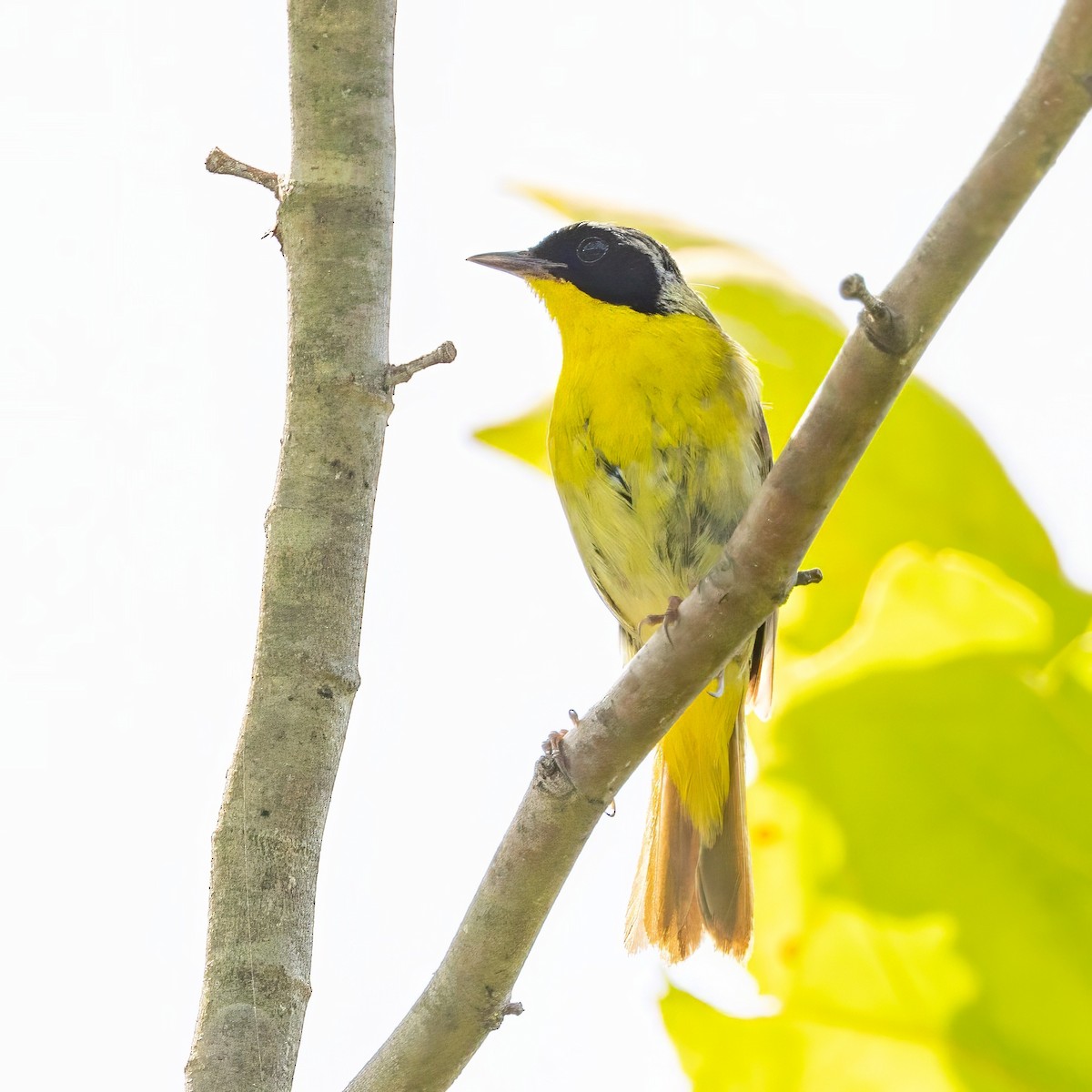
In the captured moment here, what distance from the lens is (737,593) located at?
1.58 m

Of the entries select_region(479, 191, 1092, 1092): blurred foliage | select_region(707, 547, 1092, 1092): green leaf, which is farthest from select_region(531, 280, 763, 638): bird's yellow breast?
select_region(707, 547, 1092, 1092): green leaf

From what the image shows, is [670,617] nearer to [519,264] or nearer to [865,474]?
[865,474]

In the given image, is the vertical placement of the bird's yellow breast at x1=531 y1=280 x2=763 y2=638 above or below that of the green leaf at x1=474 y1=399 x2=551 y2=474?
above

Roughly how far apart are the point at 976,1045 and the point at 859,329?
27.1 inches

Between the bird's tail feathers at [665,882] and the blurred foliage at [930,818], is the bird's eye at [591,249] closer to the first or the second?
the bird's tail feathers at [665,882]

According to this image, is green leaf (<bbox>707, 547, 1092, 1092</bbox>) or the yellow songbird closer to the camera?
green leaf (<bbox>707, 547, 1092, 1092</bbox>)

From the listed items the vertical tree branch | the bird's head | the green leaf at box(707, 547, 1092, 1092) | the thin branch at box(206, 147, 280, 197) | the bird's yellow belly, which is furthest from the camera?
the bird's head

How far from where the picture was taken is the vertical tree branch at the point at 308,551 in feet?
5.99

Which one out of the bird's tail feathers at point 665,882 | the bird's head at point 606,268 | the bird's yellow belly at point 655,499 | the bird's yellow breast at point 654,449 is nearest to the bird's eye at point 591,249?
the bird's head at point 606,268

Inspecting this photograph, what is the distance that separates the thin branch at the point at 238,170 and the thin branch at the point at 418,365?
385 millimetres

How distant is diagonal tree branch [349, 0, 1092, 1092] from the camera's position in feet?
3.83

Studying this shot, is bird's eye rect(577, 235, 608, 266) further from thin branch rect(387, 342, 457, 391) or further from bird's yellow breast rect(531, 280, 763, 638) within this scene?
thin branch rect(387, 342, 457, 391)

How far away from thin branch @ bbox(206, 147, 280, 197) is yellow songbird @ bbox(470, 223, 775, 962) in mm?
1043

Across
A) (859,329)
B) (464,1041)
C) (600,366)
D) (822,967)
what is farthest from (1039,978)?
(600,366)
